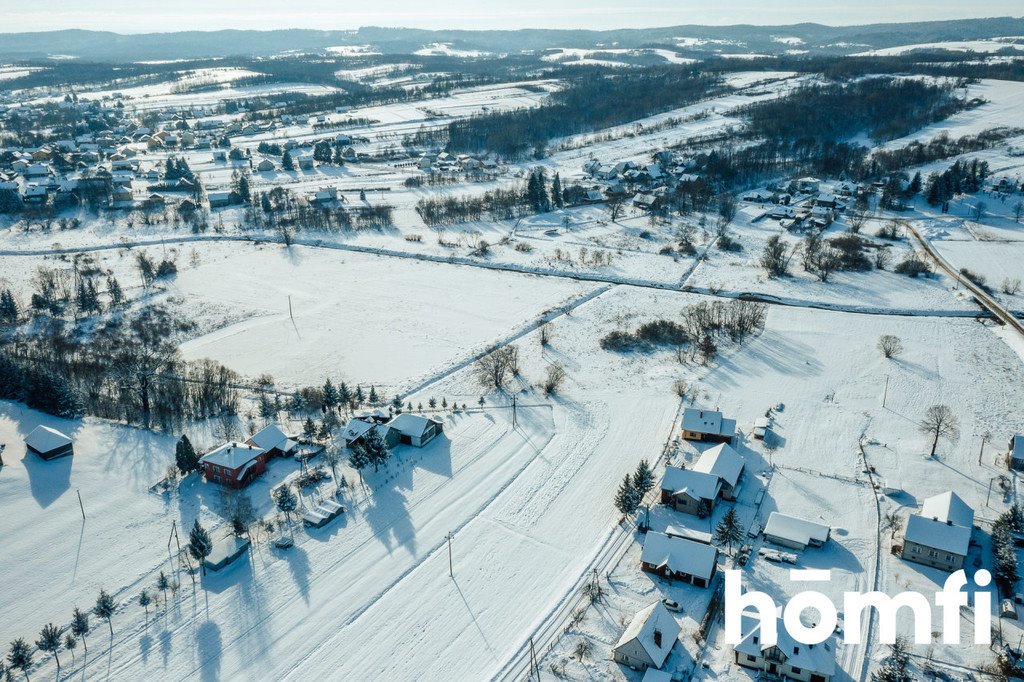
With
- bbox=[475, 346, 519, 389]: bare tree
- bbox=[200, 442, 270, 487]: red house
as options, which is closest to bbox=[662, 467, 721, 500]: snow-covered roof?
bbox=[475, 346, 519, 389]: bare tree

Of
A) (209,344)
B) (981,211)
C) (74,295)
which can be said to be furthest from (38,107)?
(981,211)

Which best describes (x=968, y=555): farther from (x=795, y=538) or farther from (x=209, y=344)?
(x=209, y=344)

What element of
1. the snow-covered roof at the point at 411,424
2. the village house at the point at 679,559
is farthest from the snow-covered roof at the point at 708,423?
the snow-covered roof at the point at 411,424

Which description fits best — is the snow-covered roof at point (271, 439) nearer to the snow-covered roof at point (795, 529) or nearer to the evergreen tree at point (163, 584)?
the evergreen tree at point (163, 584)

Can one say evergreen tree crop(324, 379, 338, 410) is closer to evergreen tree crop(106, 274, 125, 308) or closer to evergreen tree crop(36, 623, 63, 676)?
evergreen tree crop(36, 623, 63, 676)

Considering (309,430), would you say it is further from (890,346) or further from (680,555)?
(890,346)
